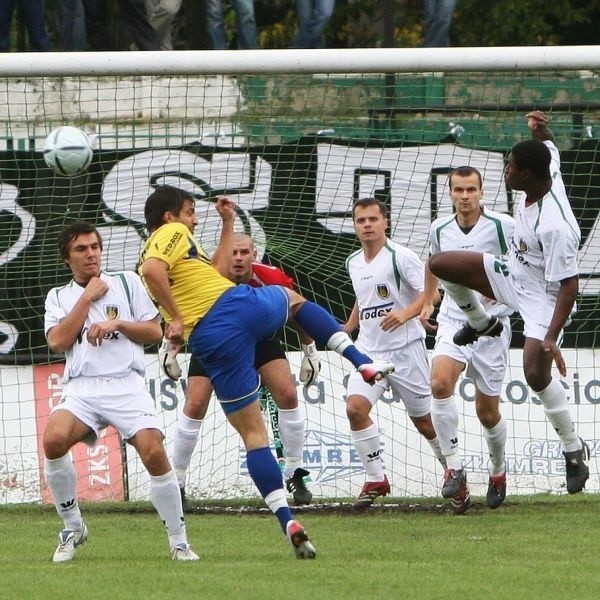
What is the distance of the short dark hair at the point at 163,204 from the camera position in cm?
856

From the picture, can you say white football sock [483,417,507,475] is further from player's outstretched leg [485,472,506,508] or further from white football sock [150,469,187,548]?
white football sock [150,469,187,548]

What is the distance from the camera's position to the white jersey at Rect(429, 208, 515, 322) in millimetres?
10305

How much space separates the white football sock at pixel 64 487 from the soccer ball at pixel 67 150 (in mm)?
2761

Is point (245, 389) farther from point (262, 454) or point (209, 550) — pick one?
point (209, 550)

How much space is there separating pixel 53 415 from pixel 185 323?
3.01 ft

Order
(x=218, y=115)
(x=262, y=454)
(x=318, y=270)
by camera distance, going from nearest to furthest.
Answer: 1. (x=262, y=454)
2. (x=218, y=115)
3. (x=318, y=270)

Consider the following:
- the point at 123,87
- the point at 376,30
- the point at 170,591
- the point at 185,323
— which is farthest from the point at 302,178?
the point at 376,30

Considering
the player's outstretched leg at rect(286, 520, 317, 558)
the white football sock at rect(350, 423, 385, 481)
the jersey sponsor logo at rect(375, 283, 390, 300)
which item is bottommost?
the white football sock at rect(350, 423, 385, 481)

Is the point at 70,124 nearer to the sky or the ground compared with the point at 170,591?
nearer to the sky

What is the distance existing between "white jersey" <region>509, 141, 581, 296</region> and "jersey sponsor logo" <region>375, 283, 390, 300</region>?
61.5 inches

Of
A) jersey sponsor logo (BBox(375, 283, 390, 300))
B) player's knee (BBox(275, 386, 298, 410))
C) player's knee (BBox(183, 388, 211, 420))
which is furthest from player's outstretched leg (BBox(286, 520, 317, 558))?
jersey sponsor logo (BBox(375, 283, 390, 300))

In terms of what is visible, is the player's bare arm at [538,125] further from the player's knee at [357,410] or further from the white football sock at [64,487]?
the white football sock at [64,487]

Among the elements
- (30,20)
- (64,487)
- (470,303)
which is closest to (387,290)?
(470,303)

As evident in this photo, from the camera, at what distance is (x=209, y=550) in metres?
8.54
